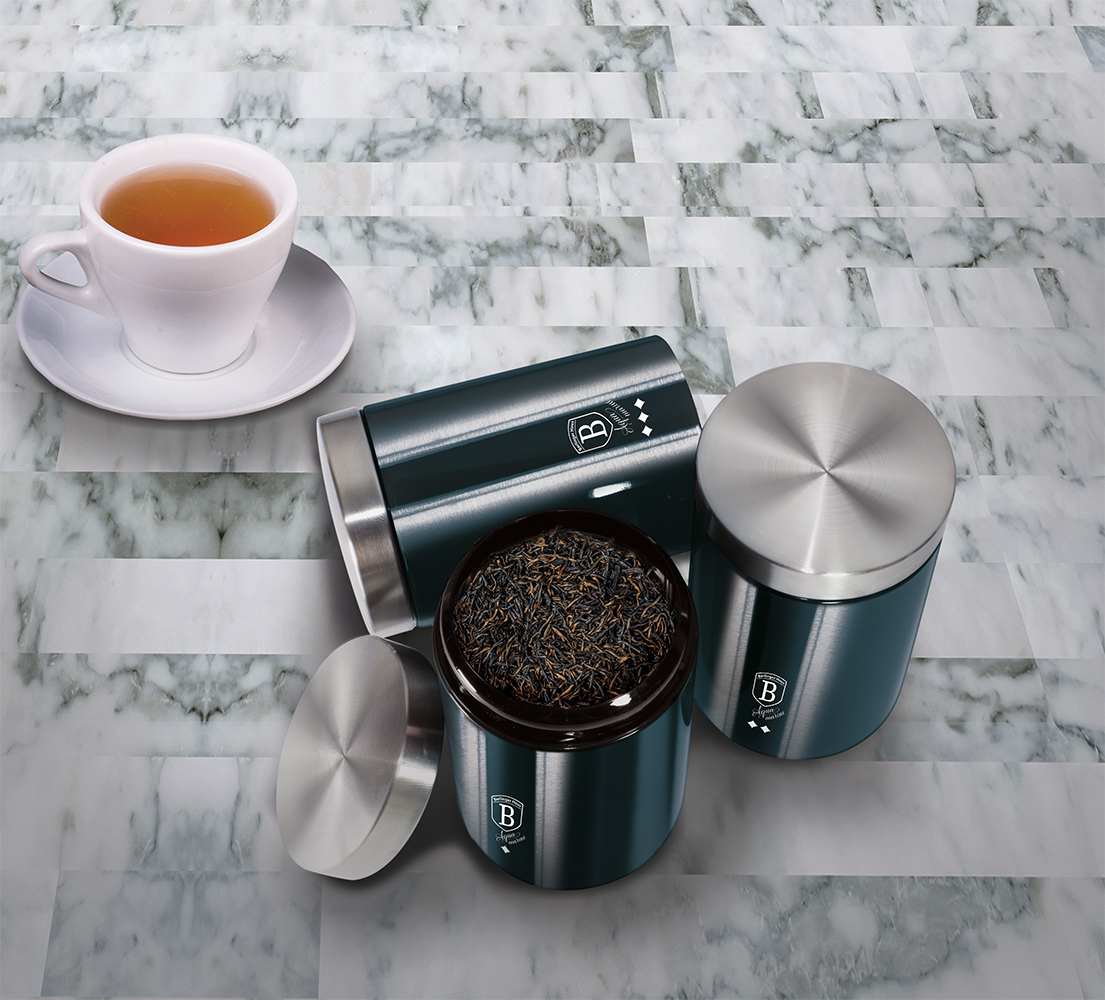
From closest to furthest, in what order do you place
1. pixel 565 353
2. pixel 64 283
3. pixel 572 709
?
1. pixel 572 709
2. pixel 64 283
3. pixel 565 353

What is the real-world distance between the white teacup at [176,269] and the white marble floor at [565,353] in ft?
0.26

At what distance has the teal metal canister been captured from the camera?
54 centimetres

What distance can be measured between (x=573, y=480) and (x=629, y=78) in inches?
22.9

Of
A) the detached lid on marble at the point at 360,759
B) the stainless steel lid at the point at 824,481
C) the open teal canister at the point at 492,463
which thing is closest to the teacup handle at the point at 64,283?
the open teal canister at the point at 492,463

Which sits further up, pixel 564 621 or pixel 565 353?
pixel 564 621

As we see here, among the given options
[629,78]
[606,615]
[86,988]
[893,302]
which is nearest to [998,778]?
[606,615]

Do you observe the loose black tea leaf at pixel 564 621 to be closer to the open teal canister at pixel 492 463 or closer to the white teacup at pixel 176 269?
the open teal canister at pixel 492 463

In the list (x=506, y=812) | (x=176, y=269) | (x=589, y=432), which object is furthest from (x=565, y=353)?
(x=506, y=812)

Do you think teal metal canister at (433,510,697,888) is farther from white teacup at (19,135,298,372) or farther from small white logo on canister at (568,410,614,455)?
white teacup at (19,135,298,372)

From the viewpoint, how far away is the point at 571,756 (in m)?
0.54

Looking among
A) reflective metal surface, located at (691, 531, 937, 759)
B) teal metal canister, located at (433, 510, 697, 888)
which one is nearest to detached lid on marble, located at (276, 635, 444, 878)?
teal metal canister, located at (433, 510, 697, 888)

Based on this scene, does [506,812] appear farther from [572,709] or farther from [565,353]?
[565,353]

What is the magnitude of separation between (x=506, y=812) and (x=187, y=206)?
48cm

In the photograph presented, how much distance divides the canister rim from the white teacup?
303 mm
